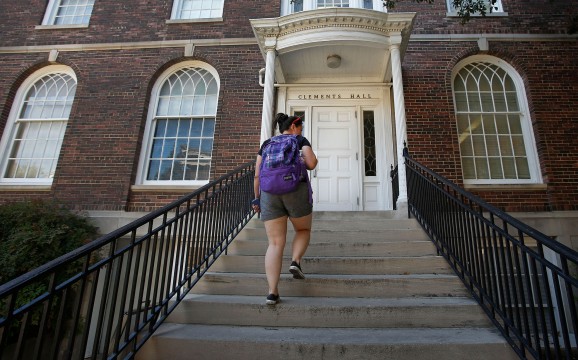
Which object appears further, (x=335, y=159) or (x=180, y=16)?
(x=180, y=16)

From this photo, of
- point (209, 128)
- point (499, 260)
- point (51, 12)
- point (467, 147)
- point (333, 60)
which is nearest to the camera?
point (499, 260)

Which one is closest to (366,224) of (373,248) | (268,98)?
(373,248)

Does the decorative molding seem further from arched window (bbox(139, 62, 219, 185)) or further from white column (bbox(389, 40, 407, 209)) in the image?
white column (bbox(389, 40, 407, 209))

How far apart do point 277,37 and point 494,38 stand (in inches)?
188

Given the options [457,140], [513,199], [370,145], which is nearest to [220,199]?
[370,145]

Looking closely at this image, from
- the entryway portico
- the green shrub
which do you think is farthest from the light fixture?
the green shrub

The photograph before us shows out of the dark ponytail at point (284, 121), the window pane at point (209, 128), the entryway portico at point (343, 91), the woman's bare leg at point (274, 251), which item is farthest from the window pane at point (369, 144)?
the woman's bare leg at point (274, 251)

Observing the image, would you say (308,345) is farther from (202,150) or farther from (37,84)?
(37,84)

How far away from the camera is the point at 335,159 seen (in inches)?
278

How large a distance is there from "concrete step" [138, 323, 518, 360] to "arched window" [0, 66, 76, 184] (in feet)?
21.1

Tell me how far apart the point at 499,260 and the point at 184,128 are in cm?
646

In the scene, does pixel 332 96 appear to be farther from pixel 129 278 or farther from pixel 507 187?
pixel 129 278

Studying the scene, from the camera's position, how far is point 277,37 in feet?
21.0

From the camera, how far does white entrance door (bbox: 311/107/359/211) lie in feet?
22.4
